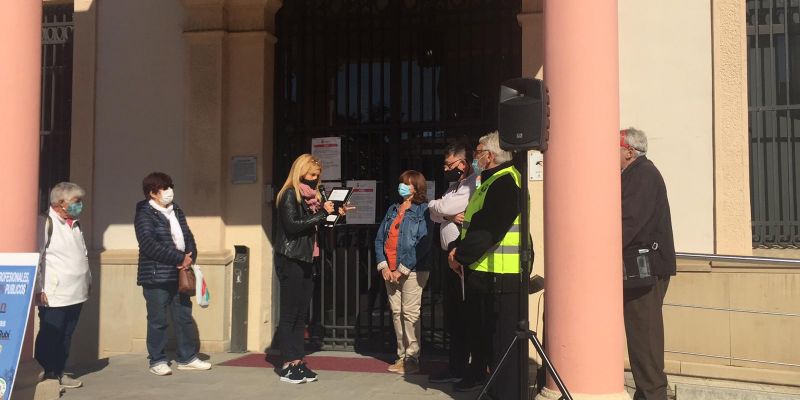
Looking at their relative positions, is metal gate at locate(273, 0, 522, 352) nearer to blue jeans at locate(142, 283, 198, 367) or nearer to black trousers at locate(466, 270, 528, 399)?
blue jeans at locate(142, 283, 198, 367)

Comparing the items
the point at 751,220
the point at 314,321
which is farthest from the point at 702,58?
the point at 314,321

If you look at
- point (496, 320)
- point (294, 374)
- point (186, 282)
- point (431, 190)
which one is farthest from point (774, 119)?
point (186, 282)

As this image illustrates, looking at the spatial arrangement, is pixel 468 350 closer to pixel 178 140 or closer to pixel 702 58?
pixel 702 58

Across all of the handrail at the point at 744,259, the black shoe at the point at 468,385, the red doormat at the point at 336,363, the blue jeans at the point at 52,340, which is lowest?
the red doormat at the point at 336,363

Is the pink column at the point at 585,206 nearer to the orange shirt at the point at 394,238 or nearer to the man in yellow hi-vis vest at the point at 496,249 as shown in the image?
the man in yellow hi-vis vest at the point at 496,249

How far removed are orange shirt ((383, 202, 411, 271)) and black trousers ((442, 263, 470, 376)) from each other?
610mm

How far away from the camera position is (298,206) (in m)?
6.80

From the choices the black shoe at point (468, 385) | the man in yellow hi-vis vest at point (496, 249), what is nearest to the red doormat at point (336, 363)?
the black shoe at point (468, 385)

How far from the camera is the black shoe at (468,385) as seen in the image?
639cm

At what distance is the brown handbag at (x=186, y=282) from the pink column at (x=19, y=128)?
1394 mm

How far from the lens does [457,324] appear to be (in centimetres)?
669

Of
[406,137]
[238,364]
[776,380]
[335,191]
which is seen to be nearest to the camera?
[776,380]

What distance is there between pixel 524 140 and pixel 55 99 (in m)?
6.12

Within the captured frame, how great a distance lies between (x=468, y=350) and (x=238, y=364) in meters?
2.39
